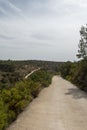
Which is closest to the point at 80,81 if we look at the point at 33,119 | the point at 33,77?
the point at 33,77

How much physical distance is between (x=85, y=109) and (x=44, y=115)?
12.2ft

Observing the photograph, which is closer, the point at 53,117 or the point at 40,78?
the point at 53,117

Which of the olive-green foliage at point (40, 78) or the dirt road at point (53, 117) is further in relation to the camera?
the olive-green foliage at point (40, 78)

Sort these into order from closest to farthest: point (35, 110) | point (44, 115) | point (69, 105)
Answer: point (44, 115) < point (35, 110) < point (69, 105)

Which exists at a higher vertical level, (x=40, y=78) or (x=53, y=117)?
(x=40, y=78)

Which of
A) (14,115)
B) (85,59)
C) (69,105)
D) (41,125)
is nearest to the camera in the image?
(41,125)

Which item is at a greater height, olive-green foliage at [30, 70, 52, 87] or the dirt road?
olive-green foliage at [30, 70, 52, 87]

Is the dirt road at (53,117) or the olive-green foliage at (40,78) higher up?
the olive-green foliage at (40,78)

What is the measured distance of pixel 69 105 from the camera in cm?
2447

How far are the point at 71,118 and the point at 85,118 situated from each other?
2.79ft

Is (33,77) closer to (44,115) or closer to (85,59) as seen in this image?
(85,59)

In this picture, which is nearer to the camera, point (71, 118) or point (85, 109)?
point (71, 118)

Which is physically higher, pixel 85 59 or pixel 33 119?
pixel 85 59

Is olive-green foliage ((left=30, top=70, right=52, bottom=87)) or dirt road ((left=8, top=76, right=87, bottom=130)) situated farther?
olive-green foliage ((left=30, top=70, right=52, bottom=87))
